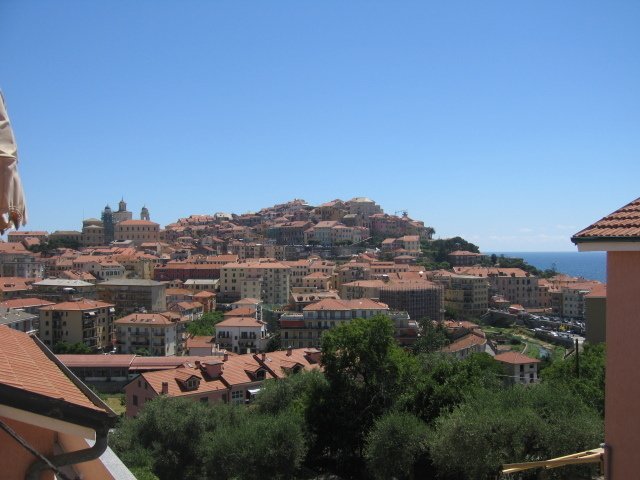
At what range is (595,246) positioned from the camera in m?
3.28

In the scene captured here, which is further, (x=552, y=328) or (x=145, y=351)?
(x=552, y=328)

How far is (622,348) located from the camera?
3.09 m

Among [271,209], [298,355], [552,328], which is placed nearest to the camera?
[298,355]

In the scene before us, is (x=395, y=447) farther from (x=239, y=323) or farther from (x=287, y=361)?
(x=239, y=323)

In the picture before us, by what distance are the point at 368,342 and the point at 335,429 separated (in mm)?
3180

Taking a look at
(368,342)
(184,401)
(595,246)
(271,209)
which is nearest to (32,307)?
(184,401)

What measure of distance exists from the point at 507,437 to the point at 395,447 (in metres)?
3.99

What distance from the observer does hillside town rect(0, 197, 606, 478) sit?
35156 mm

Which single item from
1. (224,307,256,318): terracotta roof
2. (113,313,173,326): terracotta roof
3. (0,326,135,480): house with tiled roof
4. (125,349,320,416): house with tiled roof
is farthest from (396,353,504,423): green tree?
(224,307,256,318): terracotta roof

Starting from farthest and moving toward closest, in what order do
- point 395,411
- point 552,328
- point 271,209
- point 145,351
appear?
point 271,209, point 552,328, point 145,351, point 395,411

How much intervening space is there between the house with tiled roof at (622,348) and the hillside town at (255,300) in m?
2.62

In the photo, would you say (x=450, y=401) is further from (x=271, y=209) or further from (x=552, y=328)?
(x=271, y=209)

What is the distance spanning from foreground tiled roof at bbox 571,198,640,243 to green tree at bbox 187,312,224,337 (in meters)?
53.4

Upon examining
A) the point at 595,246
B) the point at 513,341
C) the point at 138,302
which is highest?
the point at 595,246
